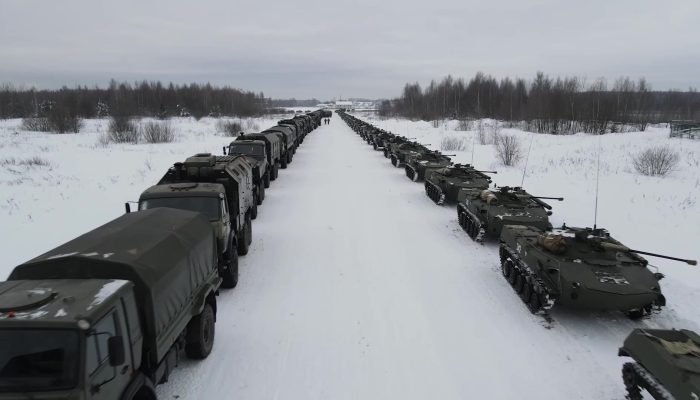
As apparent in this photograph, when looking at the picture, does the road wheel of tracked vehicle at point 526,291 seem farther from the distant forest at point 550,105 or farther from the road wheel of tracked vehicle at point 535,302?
the distant forest at point 550,105

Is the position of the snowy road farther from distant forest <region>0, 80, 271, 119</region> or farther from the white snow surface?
distant forest <region>0, 80, 271, 119</region>

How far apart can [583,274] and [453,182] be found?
8494 millimetres

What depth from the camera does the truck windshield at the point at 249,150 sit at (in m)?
18.0

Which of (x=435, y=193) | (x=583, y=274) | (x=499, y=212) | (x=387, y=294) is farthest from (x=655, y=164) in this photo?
(x=387, y=294)

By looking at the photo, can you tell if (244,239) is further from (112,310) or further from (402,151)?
(402,151)

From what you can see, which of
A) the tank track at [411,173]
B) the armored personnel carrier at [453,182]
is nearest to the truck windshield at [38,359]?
the armored personnel carrier at [453,182]

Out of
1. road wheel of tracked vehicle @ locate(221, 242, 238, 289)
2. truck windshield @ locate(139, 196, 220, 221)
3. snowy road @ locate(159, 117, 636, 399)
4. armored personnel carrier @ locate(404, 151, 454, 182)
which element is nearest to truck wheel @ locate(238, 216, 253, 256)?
snowy road @ locate(159, 117, 636, 399)

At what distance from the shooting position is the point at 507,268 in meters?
9.88

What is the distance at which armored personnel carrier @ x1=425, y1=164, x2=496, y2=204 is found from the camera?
1593 centimetres

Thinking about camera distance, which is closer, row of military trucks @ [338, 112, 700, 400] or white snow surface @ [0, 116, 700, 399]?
row of military trucks @ [338, 112, 700, 400]

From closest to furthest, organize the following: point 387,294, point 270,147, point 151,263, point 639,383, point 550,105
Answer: point 151,263, point 639,383, point 387,294, point 270,147, point 550,105

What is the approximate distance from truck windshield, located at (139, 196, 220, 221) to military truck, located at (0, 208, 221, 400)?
1.55 metres

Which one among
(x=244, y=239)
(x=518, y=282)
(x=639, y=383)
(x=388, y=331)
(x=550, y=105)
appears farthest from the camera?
(x=550, y=105)

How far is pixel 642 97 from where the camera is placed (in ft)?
196
